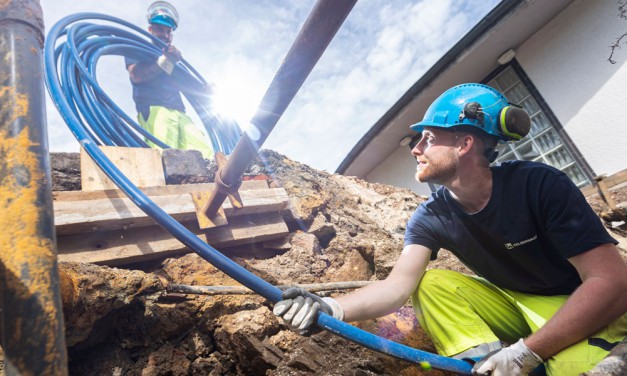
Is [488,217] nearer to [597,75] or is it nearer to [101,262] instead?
[101,262]

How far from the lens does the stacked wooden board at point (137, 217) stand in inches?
81.7

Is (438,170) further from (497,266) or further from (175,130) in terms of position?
(175,130)

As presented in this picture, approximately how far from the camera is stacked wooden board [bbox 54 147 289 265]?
6.81 feet

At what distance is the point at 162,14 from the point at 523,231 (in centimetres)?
522

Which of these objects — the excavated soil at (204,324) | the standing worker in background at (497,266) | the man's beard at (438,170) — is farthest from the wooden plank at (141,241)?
the man's beard at (438,170)

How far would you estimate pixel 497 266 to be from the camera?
188 centimetres

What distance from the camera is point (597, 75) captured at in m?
4.70

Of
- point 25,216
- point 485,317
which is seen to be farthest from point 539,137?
point 25,216

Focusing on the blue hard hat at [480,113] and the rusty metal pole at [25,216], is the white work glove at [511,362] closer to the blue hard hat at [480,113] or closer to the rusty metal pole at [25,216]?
the blue hard hat at [480,113]

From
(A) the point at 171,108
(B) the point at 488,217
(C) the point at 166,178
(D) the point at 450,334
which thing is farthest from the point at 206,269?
(A) the point at 171,108

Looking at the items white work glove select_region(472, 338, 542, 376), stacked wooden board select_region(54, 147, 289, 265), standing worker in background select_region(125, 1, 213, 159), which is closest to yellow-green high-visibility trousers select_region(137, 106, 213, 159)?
standing worker in background select_region(125, 1, 213, 159)

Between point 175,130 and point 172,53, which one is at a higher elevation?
point 172,53

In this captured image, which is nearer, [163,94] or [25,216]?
[25,216]

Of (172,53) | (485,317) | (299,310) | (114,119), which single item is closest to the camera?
(299,310)
